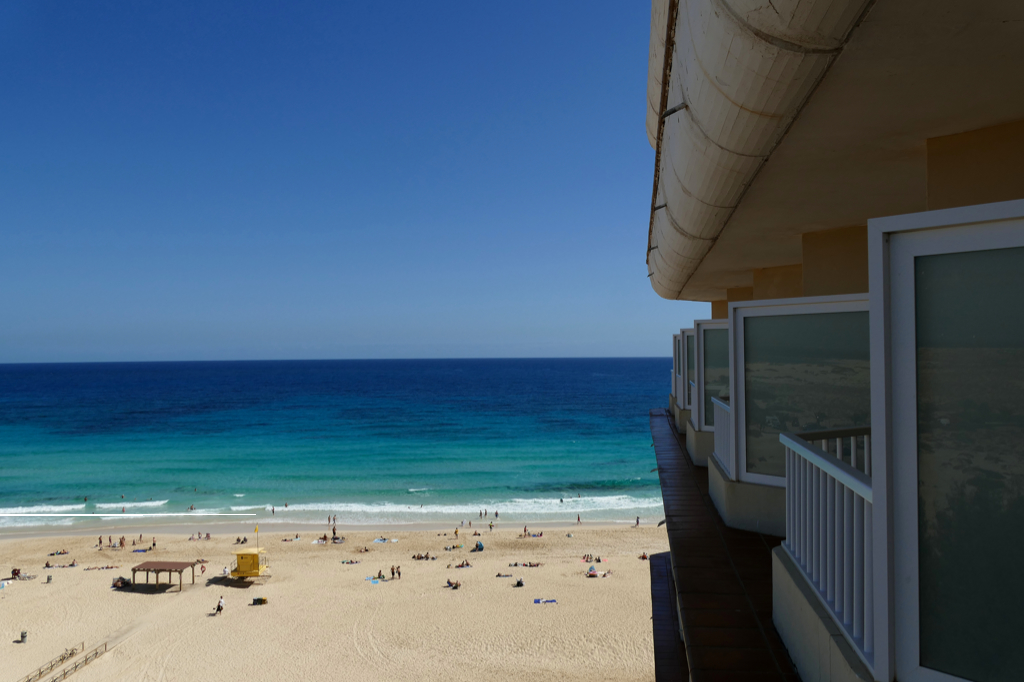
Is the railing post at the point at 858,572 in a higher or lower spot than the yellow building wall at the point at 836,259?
lower

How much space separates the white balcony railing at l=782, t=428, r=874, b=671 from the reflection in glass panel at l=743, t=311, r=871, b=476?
91 centimetres

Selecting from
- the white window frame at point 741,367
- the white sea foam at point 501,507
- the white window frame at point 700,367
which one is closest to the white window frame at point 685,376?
the white window frame at point 700,367

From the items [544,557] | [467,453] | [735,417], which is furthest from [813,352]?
[467,453]

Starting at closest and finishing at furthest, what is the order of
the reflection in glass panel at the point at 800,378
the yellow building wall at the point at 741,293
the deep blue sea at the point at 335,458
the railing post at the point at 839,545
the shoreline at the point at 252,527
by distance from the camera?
the railing post at the point at 839,545 → the reflection in glass panel at the point at 800,378 → the yellow building wall at the point at 741,293 → the shoreline at the point at 252,527 → the deep blue sea at the point at 335,458

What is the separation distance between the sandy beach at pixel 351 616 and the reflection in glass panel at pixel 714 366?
849 cm

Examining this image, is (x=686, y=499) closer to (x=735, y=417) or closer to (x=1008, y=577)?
(x=735, y=417)

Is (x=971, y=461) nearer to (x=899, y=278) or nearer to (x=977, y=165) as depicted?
(x=899, y=278)

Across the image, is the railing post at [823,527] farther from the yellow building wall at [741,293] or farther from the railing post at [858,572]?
the yellow building wall at [741,293]

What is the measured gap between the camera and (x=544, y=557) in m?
22.7

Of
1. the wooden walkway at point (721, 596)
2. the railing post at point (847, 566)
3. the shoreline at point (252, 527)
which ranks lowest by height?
the shoreline at point (252, 527)

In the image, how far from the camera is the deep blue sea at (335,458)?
32188 mm

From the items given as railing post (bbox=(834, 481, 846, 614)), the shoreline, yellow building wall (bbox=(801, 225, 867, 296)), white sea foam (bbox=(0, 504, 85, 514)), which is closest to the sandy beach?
the shoreline

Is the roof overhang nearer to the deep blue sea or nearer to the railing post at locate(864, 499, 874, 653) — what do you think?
the railing post at locate(864, 499, 874, 653)

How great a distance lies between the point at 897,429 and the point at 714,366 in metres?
6.37
